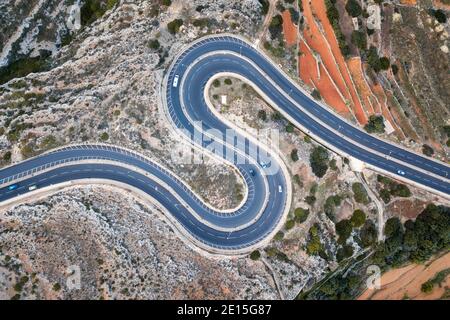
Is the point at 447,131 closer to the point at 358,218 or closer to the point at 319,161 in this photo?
the point at 358,218

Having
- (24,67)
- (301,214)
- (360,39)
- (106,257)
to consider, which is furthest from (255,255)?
(24,67)

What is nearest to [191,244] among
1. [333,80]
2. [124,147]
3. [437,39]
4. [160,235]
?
[160,235]

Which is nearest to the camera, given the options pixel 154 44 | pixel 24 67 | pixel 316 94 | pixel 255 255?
pixel 255 255

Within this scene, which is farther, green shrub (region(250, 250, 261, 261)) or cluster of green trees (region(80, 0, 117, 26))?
cluster of green trees (region(80, 0, 117, 26))

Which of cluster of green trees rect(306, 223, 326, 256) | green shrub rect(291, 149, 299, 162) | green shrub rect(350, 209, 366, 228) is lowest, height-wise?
cluster of green trees rect(306, 223, 326, 256)

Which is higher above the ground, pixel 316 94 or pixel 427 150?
pixel 316 94

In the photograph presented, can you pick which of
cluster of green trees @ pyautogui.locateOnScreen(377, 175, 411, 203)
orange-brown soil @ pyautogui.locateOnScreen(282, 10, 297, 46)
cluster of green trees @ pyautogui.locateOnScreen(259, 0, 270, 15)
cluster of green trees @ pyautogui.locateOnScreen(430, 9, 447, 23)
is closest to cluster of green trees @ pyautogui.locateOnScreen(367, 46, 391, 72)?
cluster of green trees @ pyautogui.locateOnScreen(430, 9, 447, 23)

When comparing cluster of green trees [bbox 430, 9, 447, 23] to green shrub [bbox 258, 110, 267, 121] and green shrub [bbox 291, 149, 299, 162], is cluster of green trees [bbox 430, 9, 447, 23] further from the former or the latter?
green shrub [bbox 258, 110, 267, 121]
